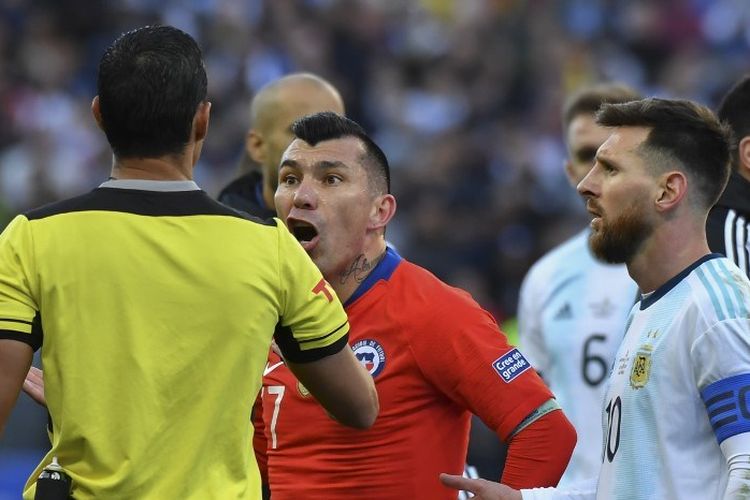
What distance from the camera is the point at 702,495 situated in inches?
140

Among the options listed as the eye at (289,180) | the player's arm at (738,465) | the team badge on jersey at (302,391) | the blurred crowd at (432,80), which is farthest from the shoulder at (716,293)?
the blurred crowd at (432,80)

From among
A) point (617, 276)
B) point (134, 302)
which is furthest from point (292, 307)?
point (617, 276)

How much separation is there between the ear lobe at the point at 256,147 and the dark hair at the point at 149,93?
9.21ft

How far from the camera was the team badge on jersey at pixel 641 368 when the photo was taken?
371 centimetres

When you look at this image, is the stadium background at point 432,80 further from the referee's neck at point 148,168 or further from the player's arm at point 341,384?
the referee's neck at point 148,168

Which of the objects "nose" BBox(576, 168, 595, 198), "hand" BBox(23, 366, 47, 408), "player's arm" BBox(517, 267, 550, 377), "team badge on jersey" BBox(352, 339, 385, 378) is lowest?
"player's arm" BBox(517, 267, 550, 377)

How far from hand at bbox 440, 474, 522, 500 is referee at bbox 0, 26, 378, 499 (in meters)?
0.79

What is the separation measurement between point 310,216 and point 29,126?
9.33 m

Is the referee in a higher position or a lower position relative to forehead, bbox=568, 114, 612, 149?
lower

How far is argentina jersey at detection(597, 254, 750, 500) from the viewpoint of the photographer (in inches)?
138

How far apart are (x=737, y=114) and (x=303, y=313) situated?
2.13 meters

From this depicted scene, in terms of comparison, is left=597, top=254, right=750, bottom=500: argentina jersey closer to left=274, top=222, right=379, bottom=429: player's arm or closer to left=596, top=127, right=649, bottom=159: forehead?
left=596, top=127, right=649, bottom=159: forehead

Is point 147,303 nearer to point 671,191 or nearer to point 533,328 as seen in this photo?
point 671,191

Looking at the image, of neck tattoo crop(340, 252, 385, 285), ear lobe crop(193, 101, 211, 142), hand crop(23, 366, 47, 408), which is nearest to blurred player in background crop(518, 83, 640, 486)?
neck tattoo crop(340, 252, 385, 285)
